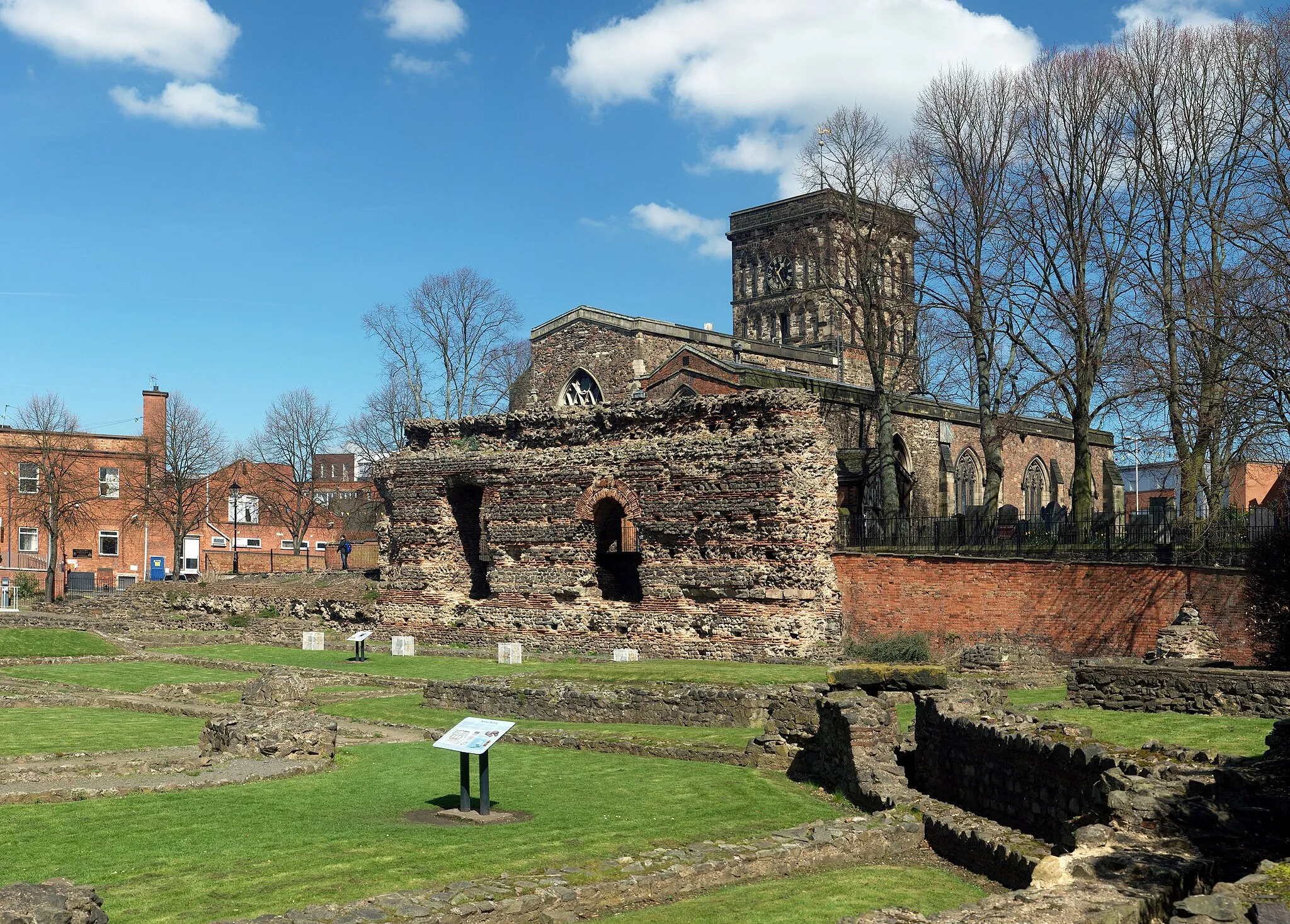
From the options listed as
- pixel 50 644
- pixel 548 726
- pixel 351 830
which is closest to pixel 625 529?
pixel 50 644

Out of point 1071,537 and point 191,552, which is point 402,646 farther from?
point 191,552

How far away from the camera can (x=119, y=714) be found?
64.3 ft

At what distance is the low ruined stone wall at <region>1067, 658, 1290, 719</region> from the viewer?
16328 millimetres

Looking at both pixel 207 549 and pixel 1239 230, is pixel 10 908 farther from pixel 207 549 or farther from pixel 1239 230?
pixel 207 549

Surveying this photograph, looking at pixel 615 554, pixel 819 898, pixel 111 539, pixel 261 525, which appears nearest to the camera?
pixel 819 898

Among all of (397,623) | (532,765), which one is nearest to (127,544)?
(397,623)

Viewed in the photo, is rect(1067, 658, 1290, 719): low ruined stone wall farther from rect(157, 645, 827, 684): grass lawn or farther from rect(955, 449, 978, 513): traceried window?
rect(955, 449, 978, 513): traceried window

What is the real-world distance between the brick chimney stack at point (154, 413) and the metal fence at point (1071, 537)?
41.6 meters

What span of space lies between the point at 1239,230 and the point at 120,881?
23.0 m

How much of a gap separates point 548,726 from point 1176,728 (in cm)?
917

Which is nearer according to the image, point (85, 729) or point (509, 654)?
point (85, 729)

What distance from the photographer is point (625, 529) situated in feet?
116

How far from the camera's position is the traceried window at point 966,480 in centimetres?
4822

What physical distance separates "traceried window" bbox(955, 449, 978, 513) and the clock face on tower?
2122 cm
